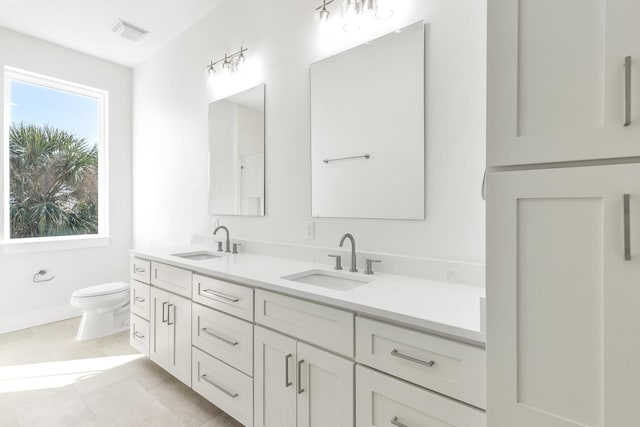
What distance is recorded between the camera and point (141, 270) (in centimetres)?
237

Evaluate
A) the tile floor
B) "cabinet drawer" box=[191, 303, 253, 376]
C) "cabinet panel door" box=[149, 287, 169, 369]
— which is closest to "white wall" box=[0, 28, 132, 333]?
the tile floor

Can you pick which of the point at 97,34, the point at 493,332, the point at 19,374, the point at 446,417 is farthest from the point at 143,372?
the point at 97,34

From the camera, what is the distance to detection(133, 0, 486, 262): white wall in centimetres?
146

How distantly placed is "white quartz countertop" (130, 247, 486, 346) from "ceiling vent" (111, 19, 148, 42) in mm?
2218

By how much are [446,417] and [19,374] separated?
2.79 m

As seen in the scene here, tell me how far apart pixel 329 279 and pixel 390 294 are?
526mm

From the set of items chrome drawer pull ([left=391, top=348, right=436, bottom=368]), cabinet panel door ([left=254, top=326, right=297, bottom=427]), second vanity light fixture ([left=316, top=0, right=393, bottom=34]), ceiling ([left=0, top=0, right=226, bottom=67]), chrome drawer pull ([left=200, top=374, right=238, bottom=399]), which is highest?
ceiling ([left=0, top=0, right=226, bottom=67])

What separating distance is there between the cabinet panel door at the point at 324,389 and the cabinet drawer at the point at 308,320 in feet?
0.14

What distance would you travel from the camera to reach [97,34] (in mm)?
2975

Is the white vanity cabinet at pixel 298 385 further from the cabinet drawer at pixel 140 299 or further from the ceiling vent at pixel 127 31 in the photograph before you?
the ceiling vent at pixel 127 31

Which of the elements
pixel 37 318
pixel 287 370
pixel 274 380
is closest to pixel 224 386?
pixel 274 380

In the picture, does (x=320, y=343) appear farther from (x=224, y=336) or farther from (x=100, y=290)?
(x=100, y=290)

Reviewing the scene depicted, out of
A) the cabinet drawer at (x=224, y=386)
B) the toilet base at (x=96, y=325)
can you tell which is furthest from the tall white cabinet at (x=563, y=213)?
the toilet base at (x=96, y=325)

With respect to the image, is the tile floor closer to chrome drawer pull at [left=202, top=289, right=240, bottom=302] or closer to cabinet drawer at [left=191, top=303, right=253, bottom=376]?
cabinet drawer at [left=191, top=303, right=253, bottom=376]
